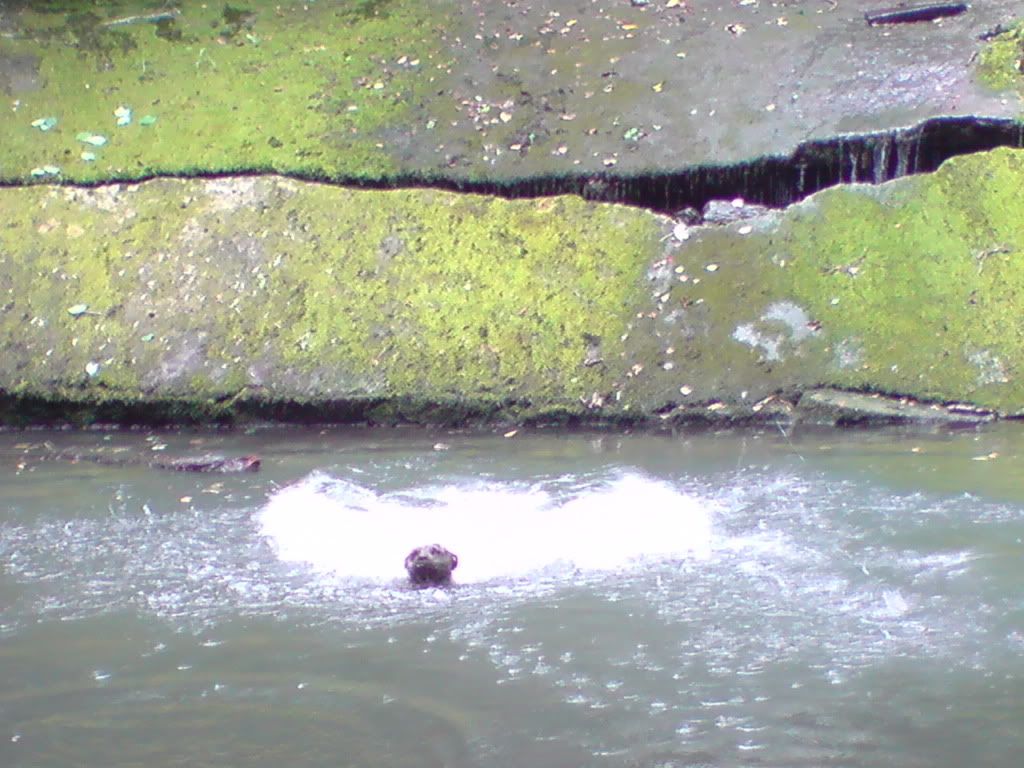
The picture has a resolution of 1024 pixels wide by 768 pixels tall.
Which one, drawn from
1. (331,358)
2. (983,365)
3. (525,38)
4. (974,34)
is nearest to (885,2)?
(974,34)

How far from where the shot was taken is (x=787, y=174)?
6230mm

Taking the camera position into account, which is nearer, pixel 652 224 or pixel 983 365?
pixel 983 365

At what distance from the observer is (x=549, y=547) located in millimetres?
4262

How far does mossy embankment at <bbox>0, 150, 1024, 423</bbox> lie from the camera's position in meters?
5.35

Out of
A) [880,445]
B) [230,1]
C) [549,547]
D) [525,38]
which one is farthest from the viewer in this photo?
[230,1]

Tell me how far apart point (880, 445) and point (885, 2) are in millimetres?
3432

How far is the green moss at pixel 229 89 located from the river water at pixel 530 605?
6.10ft

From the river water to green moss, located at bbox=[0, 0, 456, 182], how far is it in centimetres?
186

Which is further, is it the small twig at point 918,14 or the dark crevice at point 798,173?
the small twig at point 918,14

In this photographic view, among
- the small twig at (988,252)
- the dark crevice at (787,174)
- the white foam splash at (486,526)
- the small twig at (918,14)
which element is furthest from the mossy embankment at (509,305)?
the small twig at (918,14)

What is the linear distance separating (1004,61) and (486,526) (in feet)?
12.6

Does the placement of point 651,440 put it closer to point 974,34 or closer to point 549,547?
point 549,547

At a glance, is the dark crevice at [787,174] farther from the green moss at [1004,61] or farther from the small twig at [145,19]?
the small twig at [145,19]

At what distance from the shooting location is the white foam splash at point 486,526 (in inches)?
165
